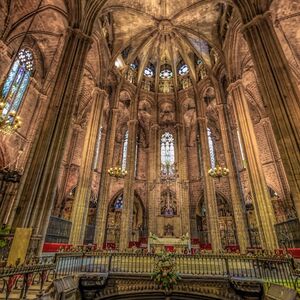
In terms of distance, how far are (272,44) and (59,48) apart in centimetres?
1508

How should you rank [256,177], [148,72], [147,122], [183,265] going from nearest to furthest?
[183,265] → [256,177] → [148,72] → [147,122]

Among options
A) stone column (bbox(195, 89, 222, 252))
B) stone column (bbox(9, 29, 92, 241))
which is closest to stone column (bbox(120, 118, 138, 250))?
stone column (bbox(195, 89, 222, 252))

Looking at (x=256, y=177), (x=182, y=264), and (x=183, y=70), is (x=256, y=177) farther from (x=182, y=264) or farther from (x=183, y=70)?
(x=183, y=70)

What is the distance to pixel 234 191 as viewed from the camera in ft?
48.2

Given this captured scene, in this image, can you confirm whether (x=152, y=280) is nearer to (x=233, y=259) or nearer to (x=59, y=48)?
(x=233, y=259)

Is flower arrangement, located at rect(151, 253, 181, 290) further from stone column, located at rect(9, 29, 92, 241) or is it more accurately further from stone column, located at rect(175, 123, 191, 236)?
stone column, located at rect(175, 123, 191, 236)

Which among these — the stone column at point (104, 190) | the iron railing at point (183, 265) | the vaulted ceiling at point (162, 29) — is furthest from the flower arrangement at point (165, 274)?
the vaulted ceiling at point (162, 29)

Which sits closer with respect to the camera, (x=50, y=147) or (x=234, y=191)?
(x=50, y=147)

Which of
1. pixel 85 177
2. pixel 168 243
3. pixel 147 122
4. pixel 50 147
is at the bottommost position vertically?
pixel 168 243

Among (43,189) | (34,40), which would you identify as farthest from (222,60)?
(43,189)

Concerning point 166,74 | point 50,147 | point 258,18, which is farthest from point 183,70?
point 50,147

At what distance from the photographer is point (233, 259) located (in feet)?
25.7

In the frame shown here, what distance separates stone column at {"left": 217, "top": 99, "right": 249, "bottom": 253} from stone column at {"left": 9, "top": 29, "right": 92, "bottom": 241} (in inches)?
436

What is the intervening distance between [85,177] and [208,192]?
30.1 ft
